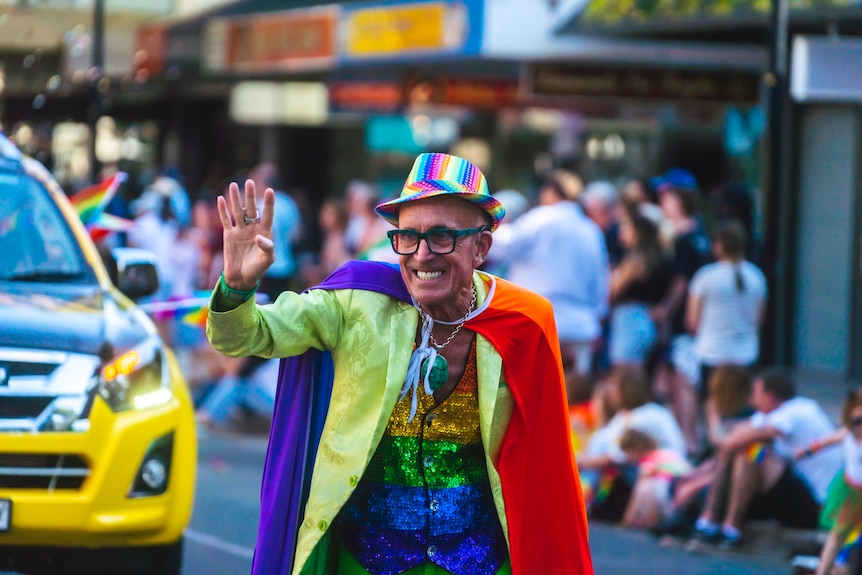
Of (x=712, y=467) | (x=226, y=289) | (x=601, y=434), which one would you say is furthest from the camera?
(x=601, y=434)

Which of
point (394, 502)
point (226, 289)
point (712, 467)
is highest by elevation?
point (226, 289)

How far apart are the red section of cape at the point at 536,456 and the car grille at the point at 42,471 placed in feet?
8.65

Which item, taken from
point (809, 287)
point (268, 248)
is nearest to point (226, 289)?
point (268, 248)

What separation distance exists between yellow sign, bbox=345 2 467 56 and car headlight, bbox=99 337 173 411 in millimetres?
9982

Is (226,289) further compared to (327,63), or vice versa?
(327,63)

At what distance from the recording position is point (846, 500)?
7.67 meters

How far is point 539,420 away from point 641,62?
13269mm

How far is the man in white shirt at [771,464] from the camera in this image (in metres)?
9.00

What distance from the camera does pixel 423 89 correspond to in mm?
18688

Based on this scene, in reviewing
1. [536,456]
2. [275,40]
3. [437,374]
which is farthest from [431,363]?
[275,40]

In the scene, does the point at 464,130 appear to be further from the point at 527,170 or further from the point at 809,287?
the point at 809,287

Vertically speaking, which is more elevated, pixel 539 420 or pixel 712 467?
pixel 539 420

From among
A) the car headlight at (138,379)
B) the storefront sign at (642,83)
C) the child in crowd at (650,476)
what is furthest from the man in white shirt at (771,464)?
the storefront sign at (642,83)

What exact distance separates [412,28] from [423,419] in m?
13.2
